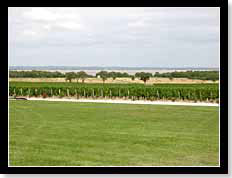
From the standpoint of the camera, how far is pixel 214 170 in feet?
8.29

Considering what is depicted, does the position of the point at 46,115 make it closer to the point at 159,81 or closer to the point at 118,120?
the point at 118,120

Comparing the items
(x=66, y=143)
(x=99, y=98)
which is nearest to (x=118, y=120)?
(x=66, y=143)

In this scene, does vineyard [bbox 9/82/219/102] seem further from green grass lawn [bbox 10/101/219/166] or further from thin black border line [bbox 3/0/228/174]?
thin black border line [bbox 3/0/228/174]

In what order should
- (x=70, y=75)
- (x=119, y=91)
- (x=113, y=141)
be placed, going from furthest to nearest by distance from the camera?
(x=119, y=91) < (x=70, y=75) < (x=113, y=141)

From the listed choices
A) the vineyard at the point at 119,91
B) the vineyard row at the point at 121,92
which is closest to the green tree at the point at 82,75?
the vineyard at the point at 119,91

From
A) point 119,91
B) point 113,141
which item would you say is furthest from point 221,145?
point 119,91

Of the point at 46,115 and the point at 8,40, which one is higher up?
the point at 8,40

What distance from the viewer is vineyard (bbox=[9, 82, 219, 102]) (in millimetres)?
8773

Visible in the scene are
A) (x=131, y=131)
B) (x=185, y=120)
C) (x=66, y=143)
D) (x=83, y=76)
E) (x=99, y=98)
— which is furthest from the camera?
(x=99, y=98)

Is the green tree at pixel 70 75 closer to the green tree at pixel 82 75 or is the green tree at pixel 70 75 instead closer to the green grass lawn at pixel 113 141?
the green tree at pixel 82 75

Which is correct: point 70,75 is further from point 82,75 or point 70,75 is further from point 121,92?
point 121,92

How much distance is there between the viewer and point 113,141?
3.88 m

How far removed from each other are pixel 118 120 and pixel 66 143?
205cm

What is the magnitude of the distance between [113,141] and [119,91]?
6.12 m
